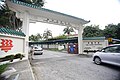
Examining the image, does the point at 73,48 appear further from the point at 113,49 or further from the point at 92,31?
the point at 92,31

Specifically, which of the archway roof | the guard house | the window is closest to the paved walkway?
the guard house

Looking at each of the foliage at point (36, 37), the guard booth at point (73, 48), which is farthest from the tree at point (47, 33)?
the guard booth at point (73, 48)

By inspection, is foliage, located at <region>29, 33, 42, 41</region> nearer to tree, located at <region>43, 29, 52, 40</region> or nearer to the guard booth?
tree, located at <region>43, 29, 52, 40</region>

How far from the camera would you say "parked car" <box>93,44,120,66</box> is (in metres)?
7.34

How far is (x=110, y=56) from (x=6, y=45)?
6.87m

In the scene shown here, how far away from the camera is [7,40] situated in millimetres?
8297

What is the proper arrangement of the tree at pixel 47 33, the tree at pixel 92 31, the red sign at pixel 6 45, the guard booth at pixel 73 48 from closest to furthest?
the red sign at pixel 6 45 < the guard booth at pixel 73 48 < the tree at pixel 92 31 < the tree at pixel 47 33

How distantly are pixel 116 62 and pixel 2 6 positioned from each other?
13.9 m

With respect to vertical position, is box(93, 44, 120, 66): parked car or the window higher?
the window

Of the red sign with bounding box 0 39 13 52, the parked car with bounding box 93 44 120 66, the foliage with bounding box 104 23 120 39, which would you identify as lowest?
the parked car with bounding box 93 44 120 66

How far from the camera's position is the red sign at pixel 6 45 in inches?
310

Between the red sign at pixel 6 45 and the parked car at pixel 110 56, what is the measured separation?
6.37 metres

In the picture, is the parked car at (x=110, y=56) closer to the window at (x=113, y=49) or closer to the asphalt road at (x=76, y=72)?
the window at (x=113, y=49)

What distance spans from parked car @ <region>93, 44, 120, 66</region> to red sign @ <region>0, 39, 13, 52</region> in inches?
251
